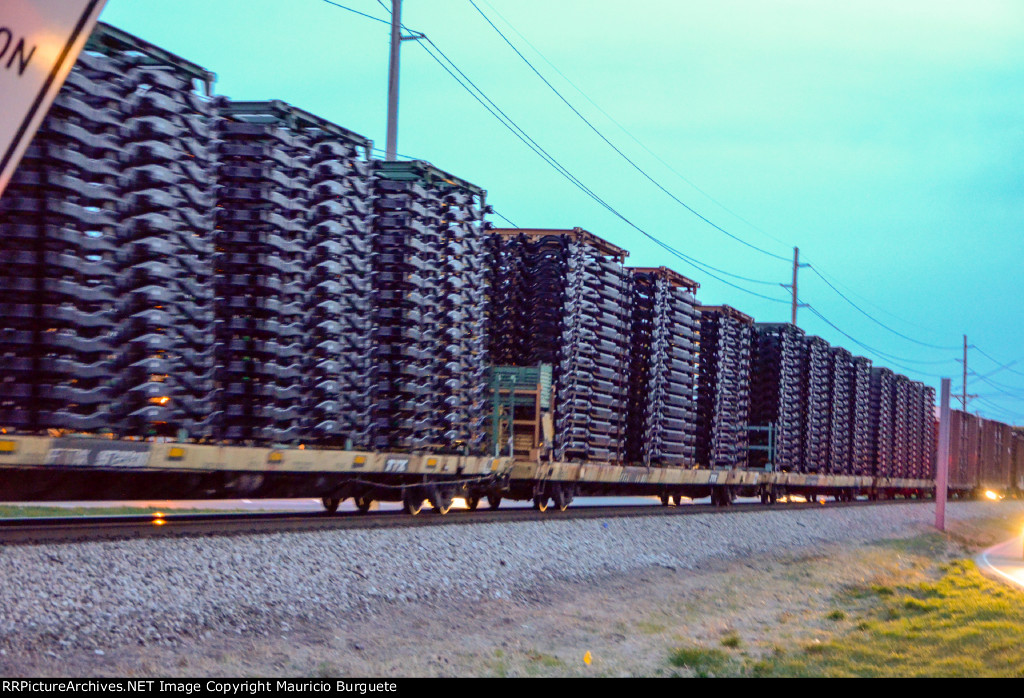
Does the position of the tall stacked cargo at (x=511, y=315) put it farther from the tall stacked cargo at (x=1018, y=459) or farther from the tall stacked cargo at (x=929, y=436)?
the tall stacked cargo at (x=1018, y=459)

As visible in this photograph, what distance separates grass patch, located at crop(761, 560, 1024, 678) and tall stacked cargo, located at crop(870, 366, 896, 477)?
116 ft

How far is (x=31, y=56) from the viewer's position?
1542mm

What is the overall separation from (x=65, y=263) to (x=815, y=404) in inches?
1372

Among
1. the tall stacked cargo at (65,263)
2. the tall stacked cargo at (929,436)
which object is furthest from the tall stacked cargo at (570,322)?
the tall stacked cargo at (929,436)

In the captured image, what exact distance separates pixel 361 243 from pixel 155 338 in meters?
4.74

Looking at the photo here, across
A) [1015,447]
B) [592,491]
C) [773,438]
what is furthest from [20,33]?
[1015,447]

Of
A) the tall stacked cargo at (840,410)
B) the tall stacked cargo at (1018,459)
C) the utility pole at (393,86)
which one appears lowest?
the tall stacked cargo at (1018,459)

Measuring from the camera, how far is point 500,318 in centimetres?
2386

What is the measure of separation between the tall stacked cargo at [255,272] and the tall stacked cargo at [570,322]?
30.9 feet

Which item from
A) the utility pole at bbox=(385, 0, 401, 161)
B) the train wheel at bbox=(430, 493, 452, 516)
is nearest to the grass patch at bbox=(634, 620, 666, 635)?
the train wheel at bbox=(430, 493, 452, 516)

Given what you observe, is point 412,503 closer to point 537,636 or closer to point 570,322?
point 570,322

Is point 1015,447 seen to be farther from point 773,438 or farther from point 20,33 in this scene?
point 20,33

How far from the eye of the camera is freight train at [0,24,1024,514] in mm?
10602

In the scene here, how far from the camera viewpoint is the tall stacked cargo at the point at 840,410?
43312mm
